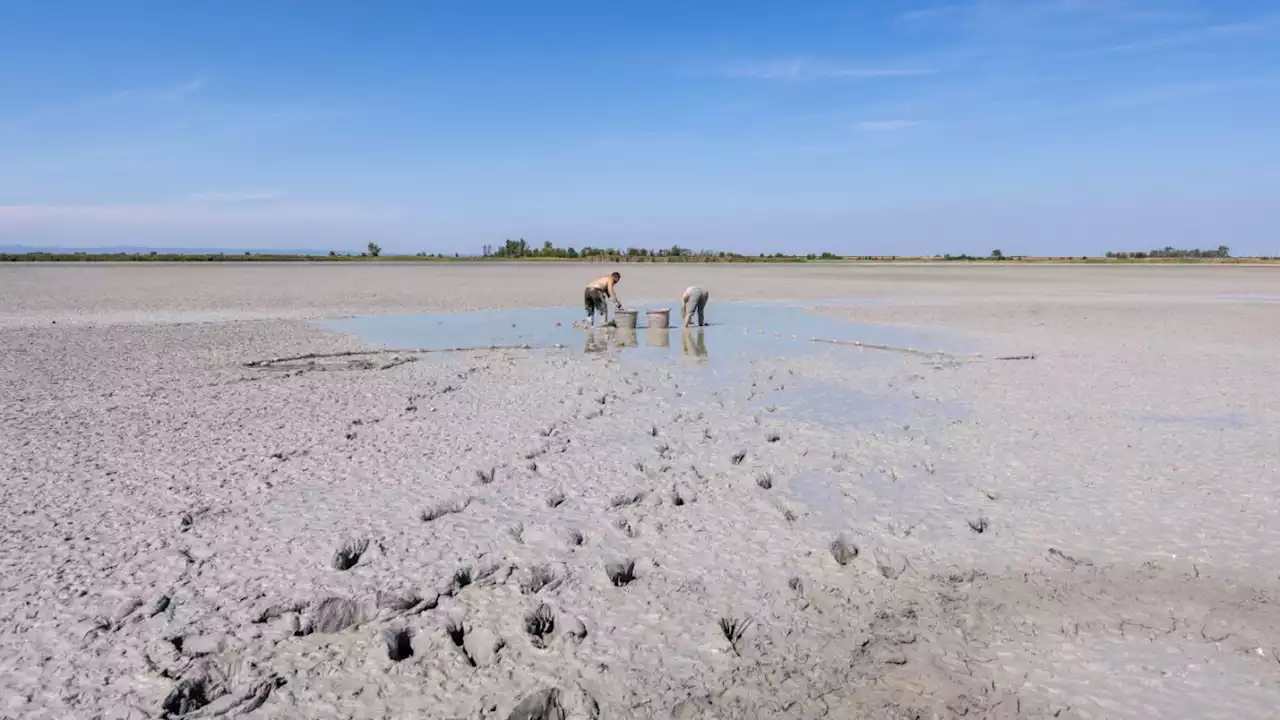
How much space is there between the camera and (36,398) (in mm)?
9367

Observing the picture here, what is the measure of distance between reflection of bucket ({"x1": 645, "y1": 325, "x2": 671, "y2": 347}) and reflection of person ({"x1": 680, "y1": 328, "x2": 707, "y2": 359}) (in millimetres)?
280

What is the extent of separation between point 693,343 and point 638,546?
410 inches

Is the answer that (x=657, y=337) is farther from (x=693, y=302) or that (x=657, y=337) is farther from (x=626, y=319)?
Result: (x=693, y=302)

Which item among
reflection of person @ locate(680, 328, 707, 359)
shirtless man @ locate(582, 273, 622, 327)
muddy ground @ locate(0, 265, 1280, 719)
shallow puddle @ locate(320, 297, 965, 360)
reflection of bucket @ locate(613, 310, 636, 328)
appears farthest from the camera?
shirtless man @ locate(582, 273, 622, 327)

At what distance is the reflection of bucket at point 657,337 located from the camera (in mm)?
15056

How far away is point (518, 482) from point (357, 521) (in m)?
1.30

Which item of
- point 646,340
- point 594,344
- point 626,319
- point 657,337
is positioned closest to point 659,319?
point 626,319

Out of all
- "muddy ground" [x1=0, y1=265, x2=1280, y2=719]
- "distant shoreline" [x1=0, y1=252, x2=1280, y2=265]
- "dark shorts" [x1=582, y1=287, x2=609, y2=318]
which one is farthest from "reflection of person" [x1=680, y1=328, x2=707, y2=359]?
"distant shoreline" [x1=0, y1=252, x2=1280, y2=265]

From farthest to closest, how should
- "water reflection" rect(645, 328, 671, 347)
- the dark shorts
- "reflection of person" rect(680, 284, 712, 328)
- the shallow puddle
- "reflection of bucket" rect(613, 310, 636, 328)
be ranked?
1. the dark shorts
2. "reflection of person" rect(680, 284, 712, 328)
3. "reflection of bucket" rect(613, 310, 636, 328)
4. "water reflection" rect(645, 328, 671, 347)
5. the shallow puddle

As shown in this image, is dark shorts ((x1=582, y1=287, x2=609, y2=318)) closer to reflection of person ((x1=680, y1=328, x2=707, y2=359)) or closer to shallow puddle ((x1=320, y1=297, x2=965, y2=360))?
shallow puddle ((x1=320, y1=297, x2=965, y2=360))

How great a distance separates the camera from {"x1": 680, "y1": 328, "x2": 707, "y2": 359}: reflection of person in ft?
45.4

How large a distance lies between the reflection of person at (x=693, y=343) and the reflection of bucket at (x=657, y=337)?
0.28 metres

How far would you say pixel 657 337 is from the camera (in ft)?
52.6

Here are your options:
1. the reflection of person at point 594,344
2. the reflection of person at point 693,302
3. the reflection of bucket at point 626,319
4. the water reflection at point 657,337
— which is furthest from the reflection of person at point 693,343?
the reflection of person at point 594,344
